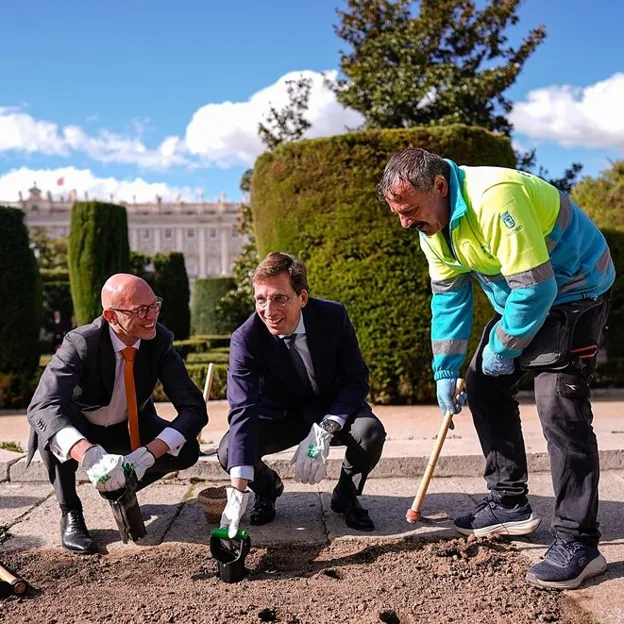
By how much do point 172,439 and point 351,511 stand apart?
0.98m

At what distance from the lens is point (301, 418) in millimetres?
3561

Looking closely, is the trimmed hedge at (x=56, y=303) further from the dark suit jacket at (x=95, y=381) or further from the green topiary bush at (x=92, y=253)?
the dark suit jacket at (x=95, y=381)

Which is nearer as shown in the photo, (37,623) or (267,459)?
(37,623)

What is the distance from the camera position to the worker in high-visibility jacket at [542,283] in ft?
8.45

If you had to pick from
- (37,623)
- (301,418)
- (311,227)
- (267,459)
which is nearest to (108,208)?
Answer: (311,227)

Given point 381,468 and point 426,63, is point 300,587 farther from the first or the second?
point 426,63

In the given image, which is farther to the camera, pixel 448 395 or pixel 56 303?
pixel 56 303

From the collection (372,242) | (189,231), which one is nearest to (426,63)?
(372,242)

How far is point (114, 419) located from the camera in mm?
3551

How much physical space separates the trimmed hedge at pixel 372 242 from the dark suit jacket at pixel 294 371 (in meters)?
3.70

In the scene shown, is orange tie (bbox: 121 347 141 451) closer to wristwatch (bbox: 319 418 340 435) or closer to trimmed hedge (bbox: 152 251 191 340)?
wristwatch (bbox: 319 418 340 435)

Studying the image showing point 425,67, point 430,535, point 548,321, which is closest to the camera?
point 548,321

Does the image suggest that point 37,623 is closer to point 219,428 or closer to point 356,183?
point 219,428

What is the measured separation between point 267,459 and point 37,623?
2.19 meters
